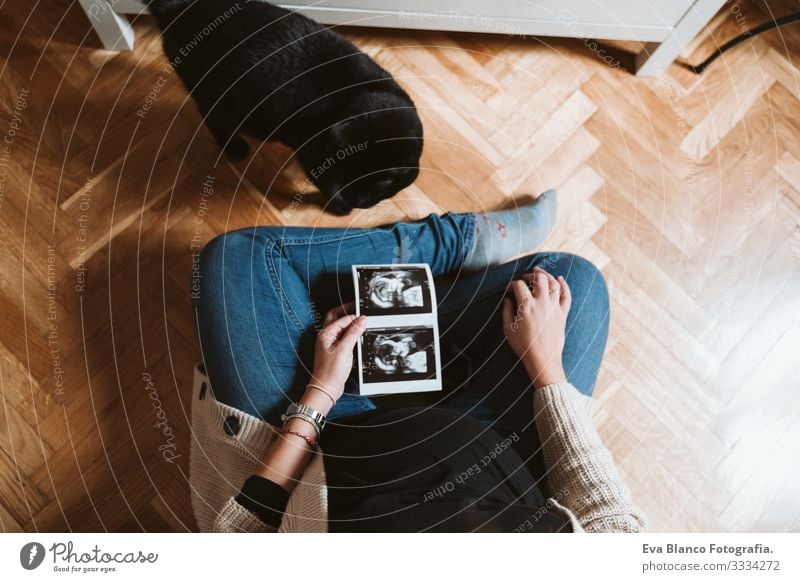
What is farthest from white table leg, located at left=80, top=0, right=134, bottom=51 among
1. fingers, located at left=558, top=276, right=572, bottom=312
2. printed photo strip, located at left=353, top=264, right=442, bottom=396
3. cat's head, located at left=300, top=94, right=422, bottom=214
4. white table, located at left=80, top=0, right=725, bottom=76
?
fingers, located at left=558, top=276, right=572, bottom=312

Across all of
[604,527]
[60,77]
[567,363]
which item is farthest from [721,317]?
[60,77]

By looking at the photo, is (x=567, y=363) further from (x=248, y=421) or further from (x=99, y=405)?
(x=99, y=405)

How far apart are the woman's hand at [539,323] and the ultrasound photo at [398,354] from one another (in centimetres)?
12

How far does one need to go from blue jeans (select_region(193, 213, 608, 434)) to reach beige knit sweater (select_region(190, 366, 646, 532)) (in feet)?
0.10

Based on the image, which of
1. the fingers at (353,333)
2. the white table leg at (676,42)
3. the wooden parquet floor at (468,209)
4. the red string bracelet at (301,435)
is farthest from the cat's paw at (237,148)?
the white table leg at (676,42)

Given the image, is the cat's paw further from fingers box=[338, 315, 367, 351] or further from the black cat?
fingers box=[338, 315, 367, 351]

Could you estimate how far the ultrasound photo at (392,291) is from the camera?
73 centimetres

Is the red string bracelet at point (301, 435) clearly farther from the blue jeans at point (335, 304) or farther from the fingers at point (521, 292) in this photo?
the fingers at point (521, 292)

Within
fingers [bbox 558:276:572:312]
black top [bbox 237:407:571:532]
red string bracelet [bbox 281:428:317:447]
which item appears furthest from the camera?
fingers [bbox 558:276:572:312]

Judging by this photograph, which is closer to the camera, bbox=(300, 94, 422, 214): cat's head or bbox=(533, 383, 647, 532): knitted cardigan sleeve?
bbox=(533, 383, 647, 532): knitted cardigan sleeve

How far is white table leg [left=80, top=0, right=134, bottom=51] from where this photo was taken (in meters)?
0.80

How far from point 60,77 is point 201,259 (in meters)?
0.46

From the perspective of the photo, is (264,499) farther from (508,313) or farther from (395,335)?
(508,313)

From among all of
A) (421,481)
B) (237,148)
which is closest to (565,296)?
(421,481)
